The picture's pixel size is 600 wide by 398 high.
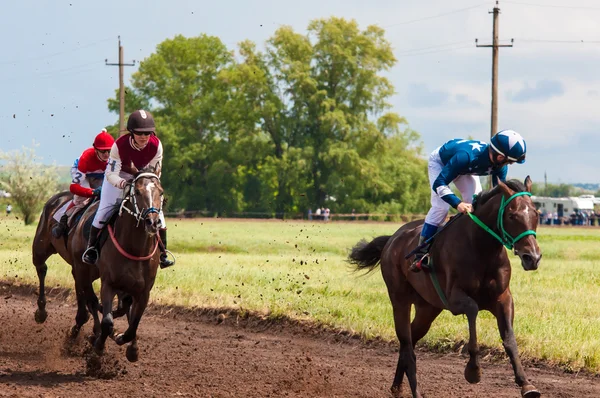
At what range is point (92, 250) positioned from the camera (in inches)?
385

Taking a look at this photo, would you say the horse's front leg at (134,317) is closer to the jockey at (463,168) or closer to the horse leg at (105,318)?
the horse leg at (105,318)

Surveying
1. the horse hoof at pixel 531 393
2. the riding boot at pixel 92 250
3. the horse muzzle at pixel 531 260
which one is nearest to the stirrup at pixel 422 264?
the horse muzzle at pixel 531 260

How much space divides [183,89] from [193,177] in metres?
6.64

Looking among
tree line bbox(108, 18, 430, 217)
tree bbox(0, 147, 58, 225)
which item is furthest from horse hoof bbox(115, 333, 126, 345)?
tree line bbox(108, 18, 430, 217)

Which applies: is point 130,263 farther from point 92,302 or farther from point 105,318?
point 92,302

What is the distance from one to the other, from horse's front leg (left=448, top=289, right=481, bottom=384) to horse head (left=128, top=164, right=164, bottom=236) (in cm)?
307

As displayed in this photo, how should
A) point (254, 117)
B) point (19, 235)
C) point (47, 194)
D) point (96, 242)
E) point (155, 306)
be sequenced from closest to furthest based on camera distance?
point (96, 242) → point (155, 306) → point (19, 235) → point (47, 194) → point (254, 117)

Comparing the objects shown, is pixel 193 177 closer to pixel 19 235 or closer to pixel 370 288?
pixel 19 235

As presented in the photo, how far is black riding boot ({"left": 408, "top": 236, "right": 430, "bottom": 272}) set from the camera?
8148 mm

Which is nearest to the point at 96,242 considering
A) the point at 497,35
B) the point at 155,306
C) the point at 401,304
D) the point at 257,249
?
the point at 401,304

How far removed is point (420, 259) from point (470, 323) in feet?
3.81

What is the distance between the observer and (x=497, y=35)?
115ft

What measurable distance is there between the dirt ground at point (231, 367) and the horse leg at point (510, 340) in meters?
1.34

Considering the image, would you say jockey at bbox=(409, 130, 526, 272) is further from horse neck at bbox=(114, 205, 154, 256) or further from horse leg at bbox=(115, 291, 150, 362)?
horse leg at bbox=(115, 291, 150, 362)
